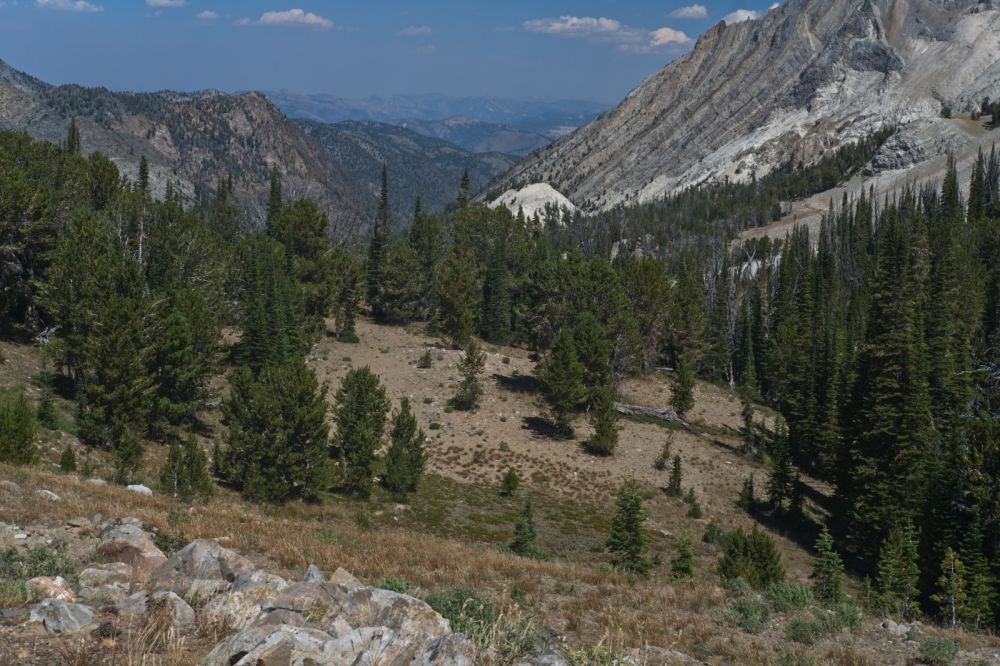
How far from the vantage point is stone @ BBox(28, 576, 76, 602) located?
9367mm

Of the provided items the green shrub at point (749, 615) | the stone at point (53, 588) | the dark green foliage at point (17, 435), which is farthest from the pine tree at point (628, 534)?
the dark green foliage at point (17, 435)

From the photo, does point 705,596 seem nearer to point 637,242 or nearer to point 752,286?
point 752,286

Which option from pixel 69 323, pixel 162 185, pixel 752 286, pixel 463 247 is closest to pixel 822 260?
pixel 752 286

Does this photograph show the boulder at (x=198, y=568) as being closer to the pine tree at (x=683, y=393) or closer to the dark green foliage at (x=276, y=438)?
the dark green foliage at (x=276, y=438)

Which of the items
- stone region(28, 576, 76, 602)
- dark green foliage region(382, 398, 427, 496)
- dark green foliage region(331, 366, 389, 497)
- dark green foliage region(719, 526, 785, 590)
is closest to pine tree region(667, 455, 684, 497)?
dark green foliage region(382, 398, 427, 496)

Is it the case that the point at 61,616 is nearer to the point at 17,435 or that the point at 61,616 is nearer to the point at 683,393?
the point at 17,435

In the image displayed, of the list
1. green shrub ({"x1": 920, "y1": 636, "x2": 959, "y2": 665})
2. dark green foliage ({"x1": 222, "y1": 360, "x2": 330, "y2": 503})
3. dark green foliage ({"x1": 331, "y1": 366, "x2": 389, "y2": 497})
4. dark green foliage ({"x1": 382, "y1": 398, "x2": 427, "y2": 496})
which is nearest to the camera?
green shrub ({"x1": 920, "y1": 636, "x2": 959, "y2": 665})

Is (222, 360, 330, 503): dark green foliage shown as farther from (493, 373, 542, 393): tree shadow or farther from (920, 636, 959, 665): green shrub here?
(493, 373, 542, 393): tree shadow

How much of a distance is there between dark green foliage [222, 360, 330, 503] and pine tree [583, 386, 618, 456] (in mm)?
22192

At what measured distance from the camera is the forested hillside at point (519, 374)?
100ft

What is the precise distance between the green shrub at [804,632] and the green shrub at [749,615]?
0.49m

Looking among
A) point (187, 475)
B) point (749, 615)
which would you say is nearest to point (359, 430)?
point (187, 475)

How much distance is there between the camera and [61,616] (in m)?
8.26

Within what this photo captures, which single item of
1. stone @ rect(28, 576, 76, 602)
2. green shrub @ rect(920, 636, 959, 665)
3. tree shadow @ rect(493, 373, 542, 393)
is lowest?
tree shadow @ rect(493, 373, 542, 393)
